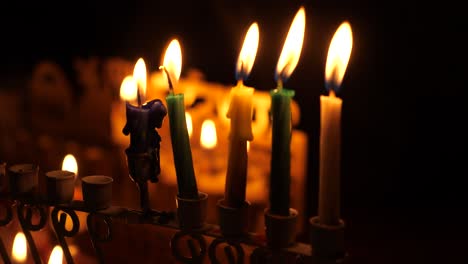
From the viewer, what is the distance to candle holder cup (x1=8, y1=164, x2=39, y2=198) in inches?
40.6

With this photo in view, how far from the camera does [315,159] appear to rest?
9.73 feet

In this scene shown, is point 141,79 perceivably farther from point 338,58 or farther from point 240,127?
point 338,58

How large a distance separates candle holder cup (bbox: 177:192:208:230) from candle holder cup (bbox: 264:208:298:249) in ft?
0.38

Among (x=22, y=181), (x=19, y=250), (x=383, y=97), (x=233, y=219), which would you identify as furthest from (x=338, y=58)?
(x=383, y=97)

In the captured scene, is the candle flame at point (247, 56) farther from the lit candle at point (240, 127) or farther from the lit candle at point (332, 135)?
the lit candle at point (332, 135)

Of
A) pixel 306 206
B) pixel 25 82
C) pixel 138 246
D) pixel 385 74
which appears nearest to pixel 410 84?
pixel 385 74

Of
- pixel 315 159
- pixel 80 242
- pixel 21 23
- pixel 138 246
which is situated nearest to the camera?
pixel 138 246

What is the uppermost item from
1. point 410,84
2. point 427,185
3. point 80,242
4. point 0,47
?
point 0,47

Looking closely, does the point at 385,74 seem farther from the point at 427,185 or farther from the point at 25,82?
the point at 25,82

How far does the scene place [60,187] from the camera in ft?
3.22

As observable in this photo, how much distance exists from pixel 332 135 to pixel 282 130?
73 millimetres

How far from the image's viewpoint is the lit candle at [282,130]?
772 mm

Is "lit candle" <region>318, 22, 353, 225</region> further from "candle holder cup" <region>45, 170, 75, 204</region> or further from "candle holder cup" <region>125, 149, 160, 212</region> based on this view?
"candle holder cup" <region>45, 170, 75, 204</region>

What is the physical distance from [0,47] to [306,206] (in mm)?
2396
